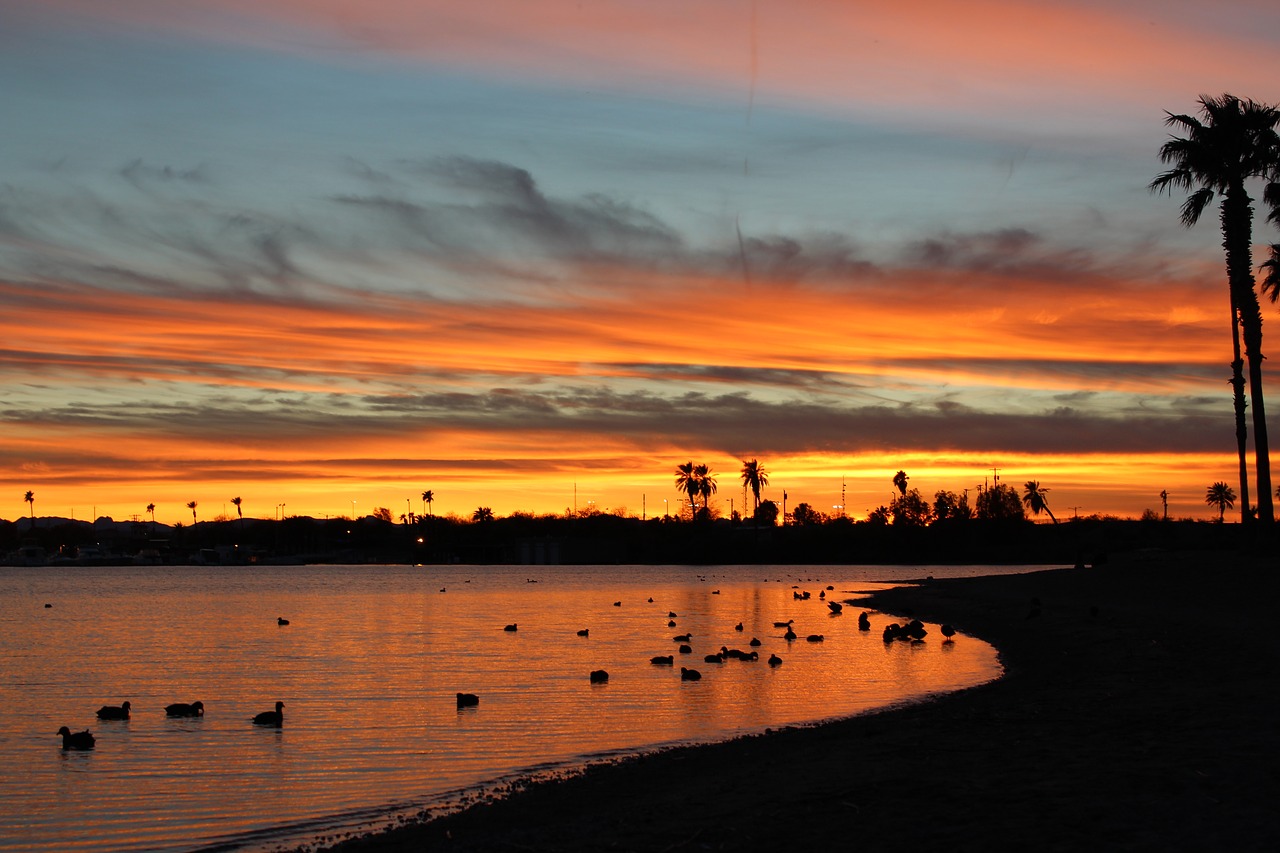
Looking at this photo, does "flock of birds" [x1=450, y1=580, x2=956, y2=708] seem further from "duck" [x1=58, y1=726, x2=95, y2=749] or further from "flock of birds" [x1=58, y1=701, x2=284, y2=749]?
"duck" [x1=58, y1=726, x2=95, y2=749]

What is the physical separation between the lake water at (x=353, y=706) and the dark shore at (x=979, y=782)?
299 cm

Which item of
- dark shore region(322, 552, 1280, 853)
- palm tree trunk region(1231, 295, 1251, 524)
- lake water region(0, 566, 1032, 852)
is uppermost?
palm tree trunk region(1231, 295, 1251, 524)

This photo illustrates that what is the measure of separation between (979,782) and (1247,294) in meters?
37.8

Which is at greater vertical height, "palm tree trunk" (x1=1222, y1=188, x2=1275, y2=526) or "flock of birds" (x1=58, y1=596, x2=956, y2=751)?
"palm tree trunk" (x1=1222, y1=188, x2=1275, y2=526)

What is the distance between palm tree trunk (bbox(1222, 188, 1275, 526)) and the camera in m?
45.0

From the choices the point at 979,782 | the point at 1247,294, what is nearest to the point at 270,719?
the point at 979,782

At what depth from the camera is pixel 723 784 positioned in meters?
16.1

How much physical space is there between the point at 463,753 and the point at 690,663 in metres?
17.7

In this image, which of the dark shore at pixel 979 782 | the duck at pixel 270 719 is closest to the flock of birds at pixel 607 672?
the duck at pixel 270 719

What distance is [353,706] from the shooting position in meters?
30.4

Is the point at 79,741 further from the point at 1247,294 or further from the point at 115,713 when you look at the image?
the point at 1247,294

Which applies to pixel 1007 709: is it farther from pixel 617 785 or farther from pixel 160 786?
pixel 160 786

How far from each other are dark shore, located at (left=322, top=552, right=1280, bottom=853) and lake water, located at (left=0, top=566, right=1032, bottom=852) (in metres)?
2.99

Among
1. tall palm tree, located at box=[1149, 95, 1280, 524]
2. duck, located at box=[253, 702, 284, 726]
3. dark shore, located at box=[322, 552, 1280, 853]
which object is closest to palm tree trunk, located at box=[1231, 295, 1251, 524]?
tall palm tree, located at box=[1149, 95, 1280, 524]
